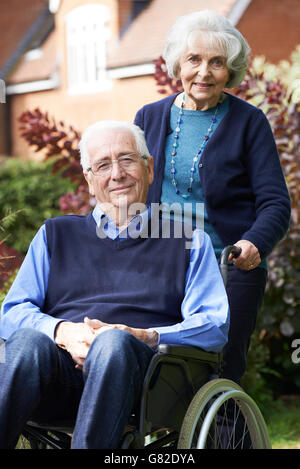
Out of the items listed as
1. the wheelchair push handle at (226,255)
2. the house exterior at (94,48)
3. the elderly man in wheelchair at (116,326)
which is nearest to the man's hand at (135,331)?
the elderly man in wheelchair at (116,326)

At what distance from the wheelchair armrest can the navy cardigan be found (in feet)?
1.76

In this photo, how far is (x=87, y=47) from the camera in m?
19.1

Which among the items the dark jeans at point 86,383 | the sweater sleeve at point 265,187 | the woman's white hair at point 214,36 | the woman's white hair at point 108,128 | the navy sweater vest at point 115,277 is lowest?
the dark jeans at point 86,383

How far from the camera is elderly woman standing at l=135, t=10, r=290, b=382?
327cm

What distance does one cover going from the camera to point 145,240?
295cm

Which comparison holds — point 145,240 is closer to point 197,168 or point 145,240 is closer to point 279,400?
point 197,168

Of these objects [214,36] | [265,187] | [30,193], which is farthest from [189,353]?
[30,193]

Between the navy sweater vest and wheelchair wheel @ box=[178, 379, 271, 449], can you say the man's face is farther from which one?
wheelchair wheel @ box=[178, 379, 271, 449]

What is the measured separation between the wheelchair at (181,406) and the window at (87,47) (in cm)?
1568

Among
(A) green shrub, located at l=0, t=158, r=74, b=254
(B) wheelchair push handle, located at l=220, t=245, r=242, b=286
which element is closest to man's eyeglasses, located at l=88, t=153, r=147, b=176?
(B) wheelchair push handle, located at l=220, t=245, r=242, b=286

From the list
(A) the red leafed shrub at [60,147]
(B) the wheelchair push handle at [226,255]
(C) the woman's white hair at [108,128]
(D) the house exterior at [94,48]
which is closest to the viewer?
(B) the wheelchair push handle at [226,255]

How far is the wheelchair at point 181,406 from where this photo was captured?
2559 millimetres

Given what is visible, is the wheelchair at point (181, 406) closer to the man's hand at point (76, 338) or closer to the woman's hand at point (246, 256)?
the woman's hand at point (246, 256)

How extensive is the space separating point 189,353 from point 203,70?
46.3 inches
